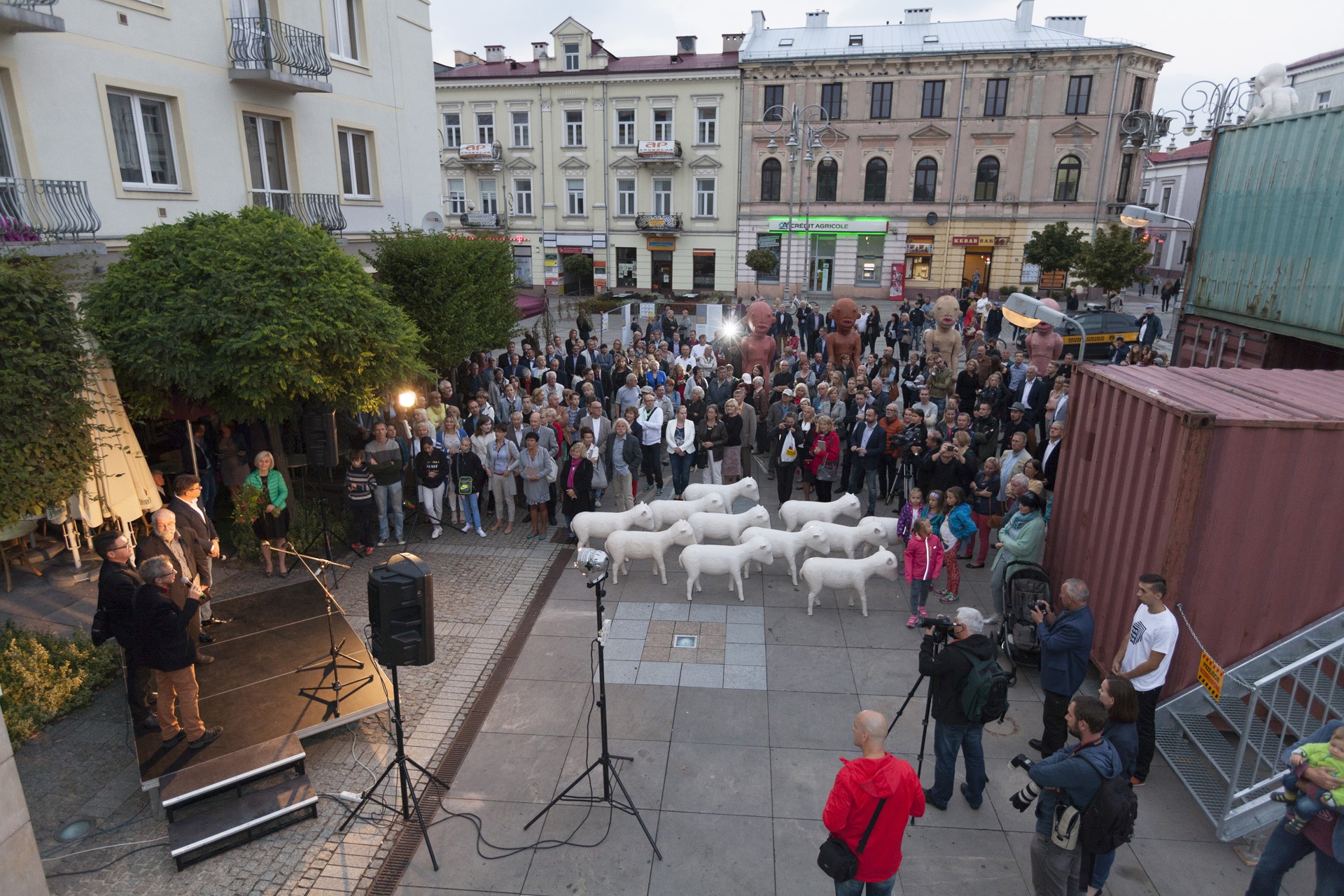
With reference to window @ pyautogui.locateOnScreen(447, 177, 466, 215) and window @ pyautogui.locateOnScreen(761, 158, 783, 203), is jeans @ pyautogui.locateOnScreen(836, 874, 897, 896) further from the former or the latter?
window @ pyautogui.locateOnScreen(447, 177, 466, 215)

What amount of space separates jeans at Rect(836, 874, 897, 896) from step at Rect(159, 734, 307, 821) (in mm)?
4719

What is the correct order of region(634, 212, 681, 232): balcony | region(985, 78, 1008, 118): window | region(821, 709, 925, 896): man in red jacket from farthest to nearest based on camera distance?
region(634, 212, 681, 232): balcony
region(985, 78, 1008, 118): window
region(821, 709, 925, 896): man in red jacket

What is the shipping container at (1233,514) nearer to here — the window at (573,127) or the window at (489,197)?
the window at (573,127)

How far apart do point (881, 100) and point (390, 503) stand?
36846mm

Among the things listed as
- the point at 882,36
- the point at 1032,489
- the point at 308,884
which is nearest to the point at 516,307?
the point at 1032,489

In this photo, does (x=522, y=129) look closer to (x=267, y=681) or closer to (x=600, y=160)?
Result: (x=600, y=160)

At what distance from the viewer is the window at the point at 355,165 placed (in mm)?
16375

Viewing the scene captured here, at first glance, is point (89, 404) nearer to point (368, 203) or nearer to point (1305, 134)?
point (368, 203)

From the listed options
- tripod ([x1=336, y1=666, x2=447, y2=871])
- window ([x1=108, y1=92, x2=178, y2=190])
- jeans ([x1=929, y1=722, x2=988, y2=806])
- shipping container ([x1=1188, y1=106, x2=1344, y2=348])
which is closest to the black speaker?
tripod ([x1=336, y1=666, x2=447, y2=871])

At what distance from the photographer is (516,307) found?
18.7 metres

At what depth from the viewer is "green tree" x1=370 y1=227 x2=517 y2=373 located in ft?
49.2

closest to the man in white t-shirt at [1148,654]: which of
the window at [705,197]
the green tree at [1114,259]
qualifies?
the green tree at [1114,259]

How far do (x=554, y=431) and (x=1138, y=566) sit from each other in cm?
819

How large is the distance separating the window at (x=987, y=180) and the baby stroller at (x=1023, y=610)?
36568mm
